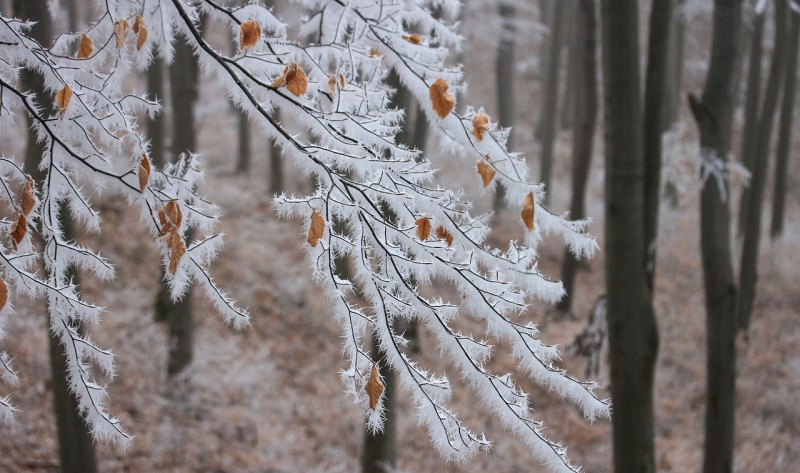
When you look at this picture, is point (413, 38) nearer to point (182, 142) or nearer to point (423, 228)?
point (423, 228)

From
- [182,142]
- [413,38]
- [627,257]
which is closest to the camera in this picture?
[413,38]

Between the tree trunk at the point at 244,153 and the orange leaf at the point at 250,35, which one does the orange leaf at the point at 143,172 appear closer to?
the orange leaf at the point at 250,35

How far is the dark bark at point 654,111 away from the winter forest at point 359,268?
0.07ft

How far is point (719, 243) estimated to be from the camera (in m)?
4.51

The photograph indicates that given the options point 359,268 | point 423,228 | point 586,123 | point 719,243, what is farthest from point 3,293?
point 586,123

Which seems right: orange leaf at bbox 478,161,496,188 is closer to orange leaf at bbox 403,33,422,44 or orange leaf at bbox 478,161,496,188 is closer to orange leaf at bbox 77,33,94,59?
orange leaf at bbox 403,33,422,44

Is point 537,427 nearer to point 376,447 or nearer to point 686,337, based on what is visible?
point 376,447

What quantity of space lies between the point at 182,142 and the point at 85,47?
192 inches

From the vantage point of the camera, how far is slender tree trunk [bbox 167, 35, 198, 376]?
22.8ft

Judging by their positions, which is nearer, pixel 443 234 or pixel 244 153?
pixel 443 234

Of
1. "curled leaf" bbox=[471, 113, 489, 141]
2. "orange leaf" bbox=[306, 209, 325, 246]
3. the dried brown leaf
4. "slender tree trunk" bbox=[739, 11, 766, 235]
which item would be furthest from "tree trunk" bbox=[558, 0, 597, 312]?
"orange leaf" bbox=[306, 209, 325, 246]

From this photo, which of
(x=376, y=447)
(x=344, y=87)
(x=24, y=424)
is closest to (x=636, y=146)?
(x=344, y=87)

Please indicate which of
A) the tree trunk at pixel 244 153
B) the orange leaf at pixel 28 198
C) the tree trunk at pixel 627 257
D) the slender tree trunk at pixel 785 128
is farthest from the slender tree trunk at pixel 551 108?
the orange leaf at pixel 28 198

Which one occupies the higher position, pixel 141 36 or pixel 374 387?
pixel 141 36
